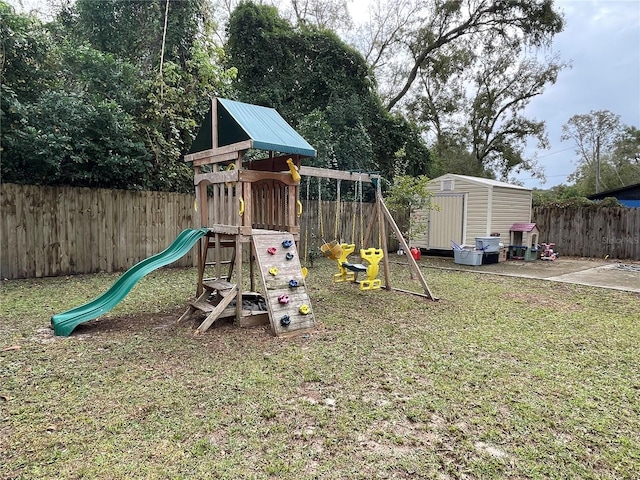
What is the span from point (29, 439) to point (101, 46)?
31.8 ft

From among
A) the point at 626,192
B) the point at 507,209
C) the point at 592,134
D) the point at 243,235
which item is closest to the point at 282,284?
the point at 243,235

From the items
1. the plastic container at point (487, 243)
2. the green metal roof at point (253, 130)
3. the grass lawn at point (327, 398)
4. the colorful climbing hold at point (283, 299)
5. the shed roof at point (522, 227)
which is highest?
the green metal roof at point (253, 130)

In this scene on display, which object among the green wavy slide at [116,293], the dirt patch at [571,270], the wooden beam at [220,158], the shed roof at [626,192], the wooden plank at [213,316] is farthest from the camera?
the shed roof at [626,192]

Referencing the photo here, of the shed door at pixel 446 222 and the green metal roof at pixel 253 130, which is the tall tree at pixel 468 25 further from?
the green metal roof at pixel 253 130

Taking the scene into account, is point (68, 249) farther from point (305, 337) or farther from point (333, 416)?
point (333, 416)

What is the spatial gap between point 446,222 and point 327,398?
9.57 meters

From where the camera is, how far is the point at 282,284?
4277 mm

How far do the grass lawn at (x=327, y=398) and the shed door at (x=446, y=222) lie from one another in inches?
251

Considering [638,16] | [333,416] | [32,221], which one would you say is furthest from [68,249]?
[638,16]

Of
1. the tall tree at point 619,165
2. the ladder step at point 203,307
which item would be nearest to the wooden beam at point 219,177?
the ladder step at point 203,307

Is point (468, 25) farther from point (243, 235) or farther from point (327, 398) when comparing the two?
point (327, 398)

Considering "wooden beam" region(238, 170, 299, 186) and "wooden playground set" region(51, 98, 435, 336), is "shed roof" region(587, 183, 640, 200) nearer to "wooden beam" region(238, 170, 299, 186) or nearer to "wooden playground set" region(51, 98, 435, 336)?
"wooden playground set" region(51, 98, 435, 336)

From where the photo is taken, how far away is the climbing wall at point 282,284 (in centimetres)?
410

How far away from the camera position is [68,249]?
22.5 feet
